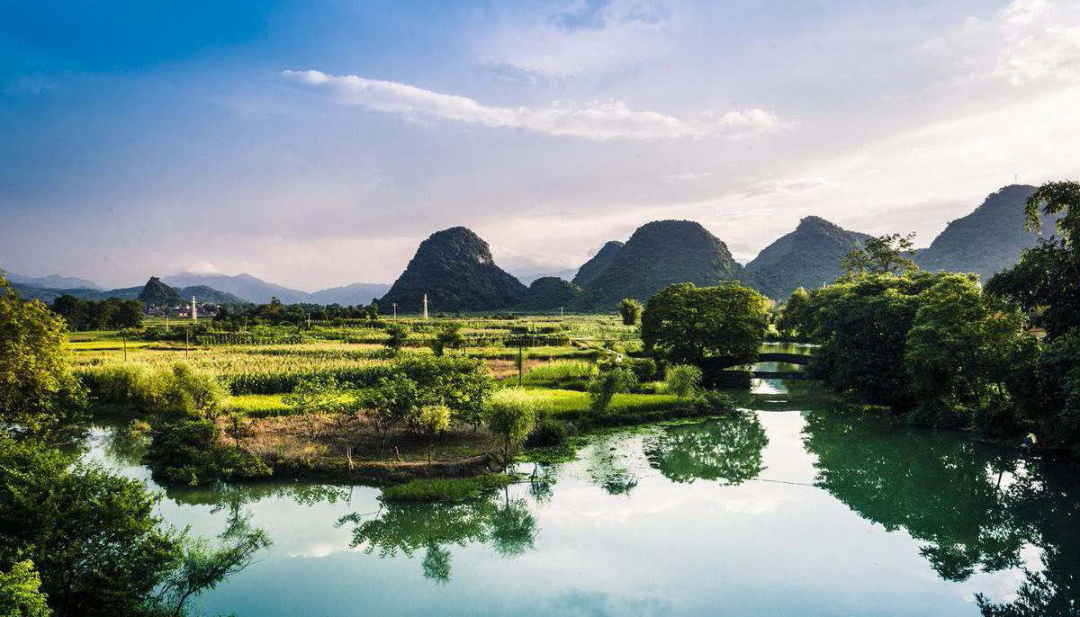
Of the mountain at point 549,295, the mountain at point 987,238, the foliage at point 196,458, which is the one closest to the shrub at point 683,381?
the foliage at point 196,458

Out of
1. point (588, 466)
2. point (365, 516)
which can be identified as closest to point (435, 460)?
point (365, 516)

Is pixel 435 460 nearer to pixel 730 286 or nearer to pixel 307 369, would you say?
pixel 307 369

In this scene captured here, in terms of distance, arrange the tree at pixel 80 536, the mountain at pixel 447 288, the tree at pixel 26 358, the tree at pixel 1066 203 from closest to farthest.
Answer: the tree at pixel 80 536
the tree at pixel 26 358
the tree at pixel 1066 203
the mountain at pixel 447 288

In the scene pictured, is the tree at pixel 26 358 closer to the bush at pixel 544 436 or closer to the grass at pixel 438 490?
the grass at pixel 438 490

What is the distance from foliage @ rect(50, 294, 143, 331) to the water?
62.4 meters

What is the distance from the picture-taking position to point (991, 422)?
23859mm

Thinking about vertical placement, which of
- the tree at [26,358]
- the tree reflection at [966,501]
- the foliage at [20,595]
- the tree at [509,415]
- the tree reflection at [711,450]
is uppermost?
the tree at [26,358]

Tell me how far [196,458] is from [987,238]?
20151 centimetres

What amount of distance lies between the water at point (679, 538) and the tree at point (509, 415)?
174 centimetres

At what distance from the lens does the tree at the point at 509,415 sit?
64.2 ft

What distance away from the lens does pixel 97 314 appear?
235 feet

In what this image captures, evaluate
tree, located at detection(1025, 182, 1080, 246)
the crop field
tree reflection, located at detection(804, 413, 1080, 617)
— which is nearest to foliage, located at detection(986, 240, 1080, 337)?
tree, located at detection(1025, 182, 1080, 246)

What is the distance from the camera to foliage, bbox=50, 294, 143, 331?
71312 mm

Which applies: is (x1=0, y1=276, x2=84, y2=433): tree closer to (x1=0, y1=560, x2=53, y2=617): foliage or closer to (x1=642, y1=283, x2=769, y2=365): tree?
(x1=0, y1=560, x2=53, y2=617): foliage
